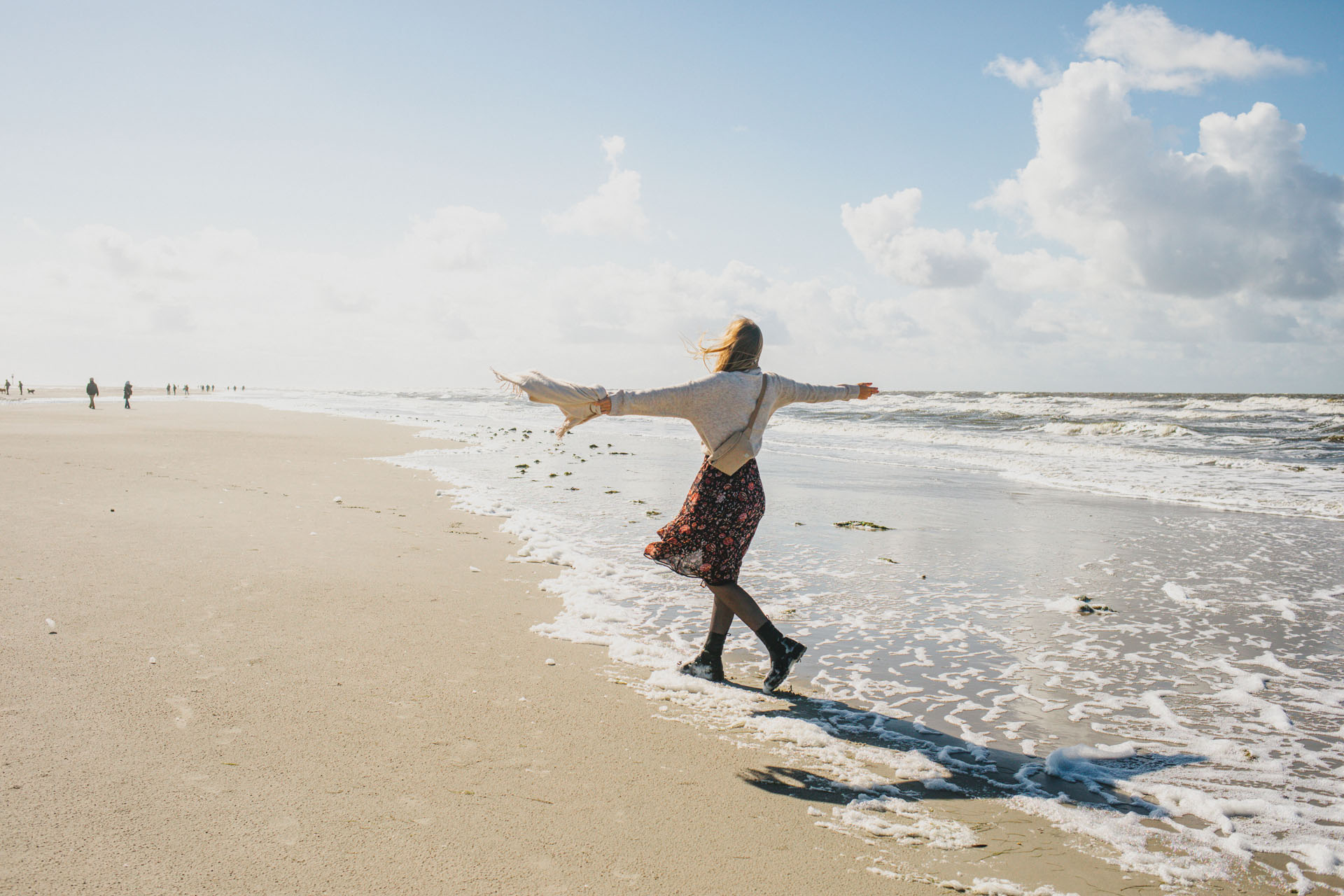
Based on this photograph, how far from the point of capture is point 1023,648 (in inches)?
201

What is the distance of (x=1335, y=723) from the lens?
3980mm

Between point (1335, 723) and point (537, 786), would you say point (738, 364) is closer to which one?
point (537, 786)

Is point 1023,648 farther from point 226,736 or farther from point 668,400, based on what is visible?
point 226,736

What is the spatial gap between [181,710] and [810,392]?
3.43 metres

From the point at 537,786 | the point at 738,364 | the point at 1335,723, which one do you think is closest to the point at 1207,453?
the point at 1335,723

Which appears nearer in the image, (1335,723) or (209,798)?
(209,798)

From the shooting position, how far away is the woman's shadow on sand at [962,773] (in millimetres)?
3102

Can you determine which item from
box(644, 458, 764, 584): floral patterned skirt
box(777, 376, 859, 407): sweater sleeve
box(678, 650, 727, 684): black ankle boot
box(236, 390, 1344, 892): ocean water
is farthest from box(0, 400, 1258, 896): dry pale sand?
box(777, 376, 859, 407): sweater sleeve

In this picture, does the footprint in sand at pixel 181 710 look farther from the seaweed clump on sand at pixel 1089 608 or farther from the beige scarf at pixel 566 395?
the seaweed clump on sand at pixel 1089 608

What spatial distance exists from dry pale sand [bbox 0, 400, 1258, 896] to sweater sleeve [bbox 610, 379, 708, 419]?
1.50 m

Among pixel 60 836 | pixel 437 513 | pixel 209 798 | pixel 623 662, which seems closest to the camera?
pixel 60 836

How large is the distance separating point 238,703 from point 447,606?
1.89 meters

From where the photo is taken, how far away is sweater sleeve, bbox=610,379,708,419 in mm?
3791

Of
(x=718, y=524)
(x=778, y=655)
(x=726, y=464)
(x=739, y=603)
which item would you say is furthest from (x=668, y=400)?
(x=778, y=655)
